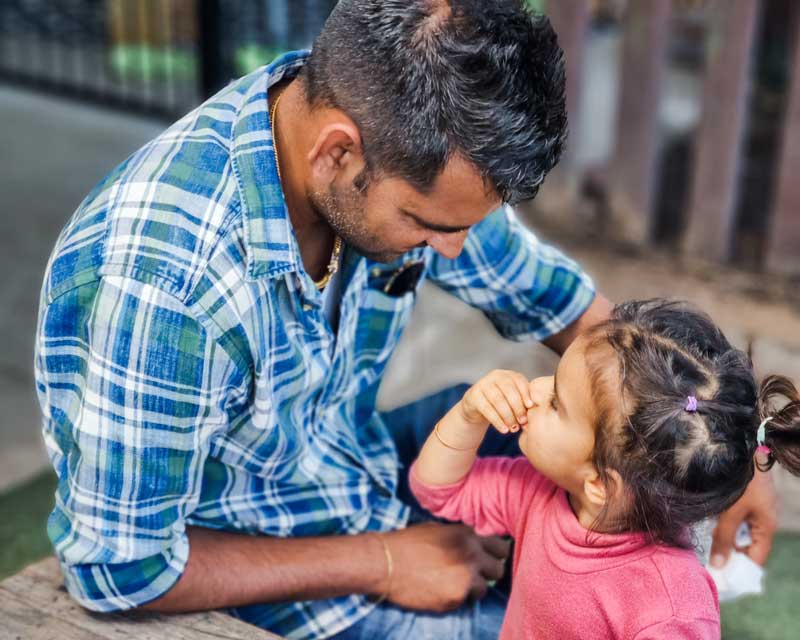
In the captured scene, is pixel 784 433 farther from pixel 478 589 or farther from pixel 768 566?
pixel 768 566

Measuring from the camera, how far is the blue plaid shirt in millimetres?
1363

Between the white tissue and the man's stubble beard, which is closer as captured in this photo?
the man's stubble beard

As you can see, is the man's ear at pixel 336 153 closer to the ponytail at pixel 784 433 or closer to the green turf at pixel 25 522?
the ponytail at pixel 784 433

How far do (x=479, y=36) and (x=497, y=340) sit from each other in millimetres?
2453

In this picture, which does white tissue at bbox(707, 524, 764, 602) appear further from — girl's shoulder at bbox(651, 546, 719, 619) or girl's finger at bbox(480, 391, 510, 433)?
girl's finger at bbox(480, 391, 510, 433)

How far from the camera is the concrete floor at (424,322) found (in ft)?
11.1

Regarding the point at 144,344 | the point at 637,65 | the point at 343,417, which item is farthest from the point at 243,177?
the point at 637,65

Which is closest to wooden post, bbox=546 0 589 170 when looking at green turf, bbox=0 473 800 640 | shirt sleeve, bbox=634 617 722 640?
green turf, bbox=0 473 800 640

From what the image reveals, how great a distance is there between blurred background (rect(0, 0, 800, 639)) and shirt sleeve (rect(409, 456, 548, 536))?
947mm

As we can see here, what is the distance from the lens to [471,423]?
1.59 m

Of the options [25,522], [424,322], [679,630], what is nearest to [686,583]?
[679,630]

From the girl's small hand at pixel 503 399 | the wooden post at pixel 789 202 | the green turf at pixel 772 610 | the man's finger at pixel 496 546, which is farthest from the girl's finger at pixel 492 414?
the wooden post at pixel 789 202

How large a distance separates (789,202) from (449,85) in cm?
294

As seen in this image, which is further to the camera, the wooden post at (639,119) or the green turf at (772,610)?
the wooden post at (639,119)
